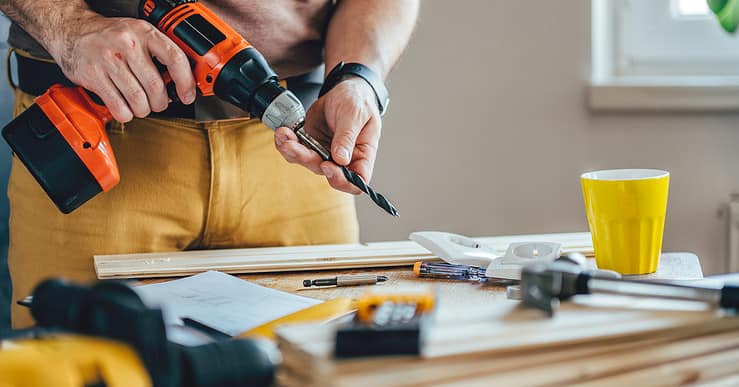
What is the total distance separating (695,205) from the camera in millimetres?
2053

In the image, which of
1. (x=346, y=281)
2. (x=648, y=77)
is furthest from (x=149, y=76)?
(x=648, y=77)

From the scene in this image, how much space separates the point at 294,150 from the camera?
108cm

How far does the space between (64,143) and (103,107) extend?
0.07m

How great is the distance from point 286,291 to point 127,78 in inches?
13.0

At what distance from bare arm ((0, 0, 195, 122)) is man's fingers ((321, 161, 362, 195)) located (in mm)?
194

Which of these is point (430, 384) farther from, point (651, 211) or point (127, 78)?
point (127, 78)

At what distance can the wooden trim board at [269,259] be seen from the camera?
1.08m

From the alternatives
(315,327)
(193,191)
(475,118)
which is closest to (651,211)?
(315,327)

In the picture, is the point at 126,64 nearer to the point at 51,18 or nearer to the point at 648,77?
the point at 51,18

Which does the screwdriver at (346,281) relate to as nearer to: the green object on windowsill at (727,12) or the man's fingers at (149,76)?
the man's fingers at (149,76)

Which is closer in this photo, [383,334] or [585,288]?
[383,334]

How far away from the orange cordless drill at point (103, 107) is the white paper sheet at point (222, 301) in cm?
21

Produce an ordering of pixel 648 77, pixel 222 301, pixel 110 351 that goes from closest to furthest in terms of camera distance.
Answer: pixel 110 351 < pixel 222 301 < pixel 648 77

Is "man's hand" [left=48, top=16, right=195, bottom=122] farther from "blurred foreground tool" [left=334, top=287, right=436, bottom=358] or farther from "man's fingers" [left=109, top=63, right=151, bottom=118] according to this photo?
"blurred foreground tool" [left=334, top=287, right=436, bottom=358]
